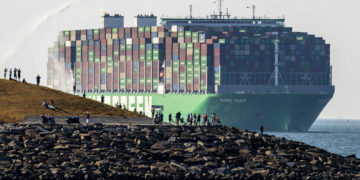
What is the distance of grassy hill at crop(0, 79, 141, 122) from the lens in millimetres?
75688

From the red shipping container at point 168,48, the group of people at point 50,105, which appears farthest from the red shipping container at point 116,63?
the group of people at point 50,105

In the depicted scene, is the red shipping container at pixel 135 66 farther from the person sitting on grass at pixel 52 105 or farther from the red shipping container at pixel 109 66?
the person sitting on grass at pixel 52 105

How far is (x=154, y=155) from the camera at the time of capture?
2409 inches

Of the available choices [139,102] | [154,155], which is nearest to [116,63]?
[139,102]

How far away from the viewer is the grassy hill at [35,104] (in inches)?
2980

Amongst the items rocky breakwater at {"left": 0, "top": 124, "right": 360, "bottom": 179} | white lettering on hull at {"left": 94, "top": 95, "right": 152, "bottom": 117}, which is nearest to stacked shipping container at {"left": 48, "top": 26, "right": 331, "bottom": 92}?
white lettering on hull at {"left": 94, "top": 95, "right": 152, "bottom": 117}

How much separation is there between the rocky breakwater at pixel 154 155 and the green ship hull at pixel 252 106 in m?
113

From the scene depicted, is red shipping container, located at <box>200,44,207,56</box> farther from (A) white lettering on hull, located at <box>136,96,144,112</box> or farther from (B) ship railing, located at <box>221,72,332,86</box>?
(A) white lettering on hull, located at <box>136,96,144,112</box>

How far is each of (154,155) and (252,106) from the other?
124 meters

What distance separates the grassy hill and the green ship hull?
97.5 m

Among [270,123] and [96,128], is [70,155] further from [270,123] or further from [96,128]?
[270,123]

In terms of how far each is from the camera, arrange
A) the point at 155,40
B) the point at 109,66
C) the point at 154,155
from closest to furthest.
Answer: the point at 154,155, the point at 155,40, the point at 109,66

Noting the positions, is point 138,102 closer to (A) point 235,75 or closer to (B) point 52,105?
(A) point 235,75

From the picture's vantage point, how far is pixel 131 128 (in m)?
68.1
